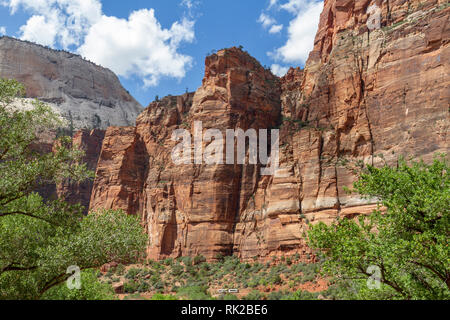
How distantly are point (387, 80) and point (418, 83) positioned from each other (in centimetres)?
442

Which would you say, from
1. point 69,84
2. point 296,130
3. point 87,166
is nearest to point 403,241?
point 296,130

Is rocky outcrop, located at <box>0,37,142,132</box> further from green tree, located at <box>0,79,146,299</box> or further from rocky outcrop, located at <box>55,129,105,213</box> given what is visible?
green tree, located at <box>0,79,146,299</box>

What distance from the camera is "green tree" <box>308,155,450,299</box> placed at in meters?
14.1

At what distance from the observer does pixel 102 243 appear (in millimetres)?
16344

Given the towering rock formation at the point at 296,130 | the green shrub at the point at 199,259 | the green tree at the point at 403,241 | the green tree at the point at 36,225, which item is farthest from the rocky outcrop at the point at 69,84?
the green tree at the point at 403,241

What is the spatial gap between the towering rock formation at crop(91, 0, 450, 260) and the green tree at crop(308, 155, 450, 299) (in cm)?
2874

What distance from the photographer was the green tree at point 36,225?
14750 millimetres

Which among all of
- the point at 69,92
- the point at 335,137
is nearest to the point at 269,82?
the point at 335,137

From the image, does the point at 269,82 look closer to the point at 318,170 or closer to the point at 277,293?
the point at 318,170

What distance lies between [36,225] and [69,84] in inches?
6015

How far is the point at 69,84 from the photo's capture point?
15562 centimetres

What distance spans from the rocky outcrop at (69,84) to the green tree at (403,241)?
119877mm

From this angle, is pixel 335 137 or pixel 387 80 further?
pixel 335 137
